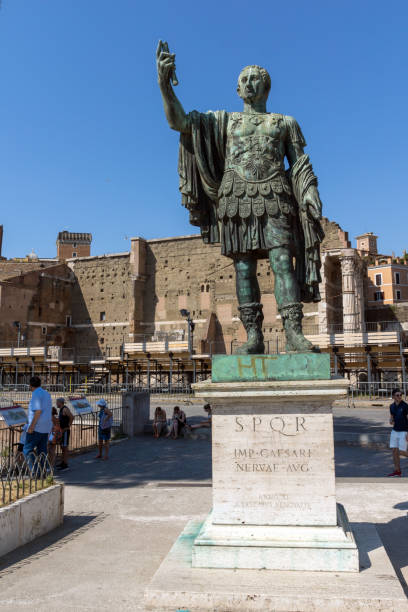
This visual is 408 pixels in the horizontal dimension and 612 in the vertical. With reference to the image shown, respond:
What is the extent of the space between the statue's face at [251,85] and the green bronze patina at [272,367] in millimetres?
2270

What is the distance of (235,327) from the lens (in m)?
38.8

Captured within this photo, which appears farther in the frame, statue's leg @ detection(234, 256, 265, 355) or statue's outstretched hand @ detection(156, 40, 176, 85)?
statue's leg @ detection(234, 256, 265, 355)

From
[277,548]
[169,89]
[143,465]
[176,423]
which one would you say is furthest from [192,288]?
[277,548]

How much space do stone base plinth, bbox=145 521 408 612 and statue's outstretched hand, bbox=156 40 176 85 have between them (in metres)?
3.63

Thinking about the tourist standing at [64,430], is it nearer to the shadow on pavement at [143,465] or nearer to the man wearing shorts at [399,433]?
the shadow on pavement at [143,465]

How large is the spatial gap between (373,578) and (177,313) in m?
38.4

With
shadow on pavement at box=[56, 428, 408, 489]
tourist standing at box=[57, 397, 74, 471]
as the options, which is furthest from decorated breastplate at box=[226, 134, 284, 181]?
tourist standing at box=[57, 397, 74, 471]

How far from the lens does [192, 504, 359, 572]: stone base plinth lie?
3150 millimetres

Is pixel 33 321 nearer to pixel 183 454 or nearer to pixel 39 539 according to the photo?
pixel 183 454

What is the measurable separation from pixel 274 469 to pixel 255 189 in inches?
85.1

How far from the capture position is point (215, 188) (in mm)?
4340

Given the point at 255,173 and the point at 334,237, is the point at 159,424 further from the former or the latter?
the point at 334,237

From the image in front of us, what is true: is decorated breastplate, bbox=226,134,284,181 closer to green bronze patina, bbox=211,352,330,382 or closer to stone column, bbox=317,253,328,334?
green bronze patina, bbox=211,352,330,382

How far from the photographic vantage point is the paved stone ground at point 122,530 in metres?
3.25
